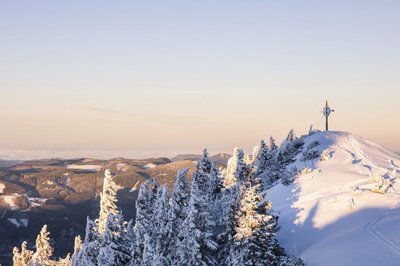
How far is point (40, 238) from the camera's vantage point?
46.5 m

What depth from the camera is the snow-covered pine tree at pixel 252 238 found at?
25.3 m

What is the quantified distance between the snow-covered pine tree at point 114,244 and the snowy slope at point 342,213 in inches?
403

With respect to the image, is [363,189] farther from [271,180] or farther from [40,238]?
[40,238]

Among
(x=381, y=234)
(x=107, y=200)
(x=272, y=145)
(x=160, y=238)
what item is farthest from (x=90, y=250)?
(x=272, y=145)

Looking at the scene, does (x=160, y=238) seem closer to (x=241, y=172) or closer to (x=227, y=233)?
(x=227, y=233)

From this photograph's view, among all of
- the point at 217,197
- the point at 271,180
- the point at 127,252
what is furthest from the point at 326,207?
the point at 271,180

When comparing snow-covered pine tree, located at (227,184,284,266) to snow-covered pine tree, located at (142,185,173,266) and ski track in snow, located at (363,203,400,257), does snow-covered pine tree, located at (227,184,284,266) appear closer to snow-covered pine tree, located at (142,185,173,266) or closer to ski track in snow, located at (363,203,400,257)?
snow-covered pine tree, located at (142,185,173,266)

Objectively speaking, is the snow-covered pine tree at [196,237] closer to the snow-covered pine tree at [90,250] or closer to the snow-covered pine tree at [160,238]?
the snow-covered pine tree at [160,238]

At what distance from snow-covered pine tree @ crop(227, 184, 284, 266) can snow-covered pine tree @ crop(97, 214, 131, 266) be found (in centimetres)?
890

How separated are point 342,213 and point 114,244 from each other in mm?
14887

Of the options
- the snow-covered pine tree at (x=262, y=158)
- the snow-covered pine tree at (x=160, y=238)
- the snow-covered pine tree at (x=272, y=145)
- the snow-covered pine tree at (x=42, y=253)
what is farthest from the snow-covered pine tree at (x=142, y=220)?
the snow-covered pine tree at (x=272, y=145)

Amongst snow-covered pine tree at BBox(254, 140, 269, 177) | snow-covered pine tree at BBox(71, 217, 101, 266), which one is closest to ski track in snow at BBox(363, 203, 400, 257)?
snow-covered pine tree at BBox(71, 217, 101, 266)

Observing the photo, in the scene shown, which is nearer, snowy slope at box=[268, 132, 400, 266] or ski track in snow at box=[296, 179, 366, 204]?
snowy slope at box=[268, 132, 400, 266]

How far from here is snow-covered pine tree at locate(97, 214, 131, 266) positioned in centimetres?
3107
